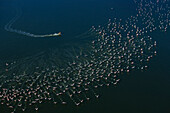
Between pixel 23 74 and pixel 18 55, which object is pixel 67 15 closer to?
pixel 18 55

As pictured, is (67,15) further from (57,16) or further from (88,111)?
(88,111)

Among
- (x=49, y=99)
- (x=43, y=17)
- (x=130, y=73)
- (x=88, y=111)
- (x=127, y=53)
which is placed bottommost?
(x=88, y=111)

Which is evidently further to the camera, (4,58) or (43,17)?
(43,17)

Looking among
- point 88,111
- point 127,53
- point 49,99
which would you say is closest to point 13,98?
point 49,99

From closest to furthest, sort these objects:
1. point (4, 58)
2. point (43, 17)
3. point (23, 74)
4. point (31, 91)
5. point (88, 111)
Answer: point (88, 111), point (31, 91), point (23, 74), point (4, 58), point (43, 17)

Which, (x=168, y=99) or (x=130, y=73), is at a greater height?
(x=130, y=73)

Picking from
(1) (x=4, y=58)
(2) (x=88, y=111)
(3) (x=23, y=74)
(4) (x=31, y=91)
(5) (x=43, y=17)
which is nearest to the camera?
(2) (x=88, y=111)
